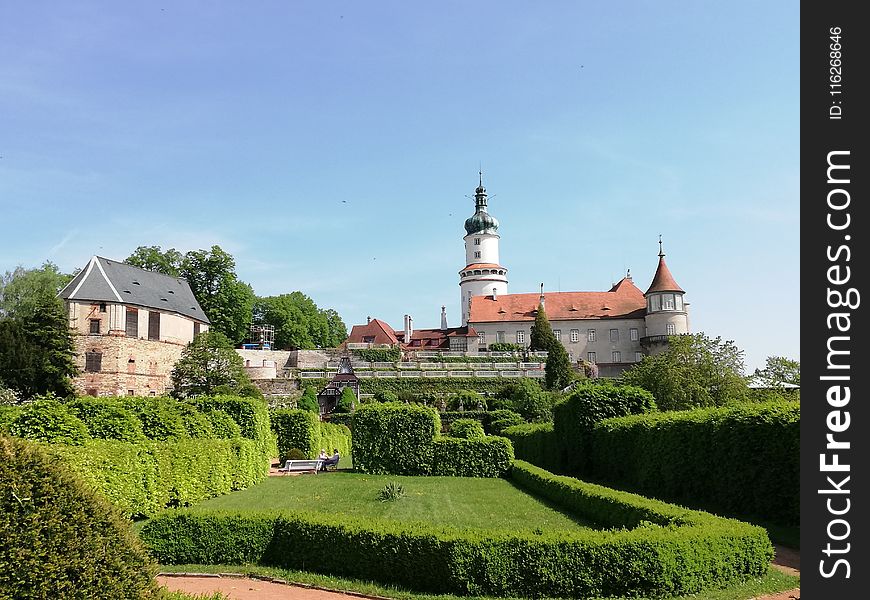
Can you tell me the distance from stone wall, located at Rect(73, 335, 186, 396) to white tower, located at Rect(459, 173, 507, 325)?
47956mm

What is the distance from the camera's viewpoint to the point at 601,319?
8425 cm

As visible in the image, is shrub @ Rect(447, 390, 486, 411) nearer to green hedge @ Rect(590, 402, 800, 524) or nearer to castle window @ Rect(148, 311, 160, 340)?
castle window @ Rect(148, 311, 160, 340)

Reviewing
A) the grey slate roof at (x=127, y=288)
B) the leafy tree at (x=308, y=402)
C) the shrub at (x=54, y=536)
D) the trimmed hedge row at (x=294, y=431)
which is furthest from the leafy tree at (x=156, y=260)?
the shrub at (x=54, y=536)

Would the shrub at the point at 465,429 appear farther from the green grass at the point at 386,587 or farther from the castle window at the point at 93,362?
the castle window at the point at 93,362

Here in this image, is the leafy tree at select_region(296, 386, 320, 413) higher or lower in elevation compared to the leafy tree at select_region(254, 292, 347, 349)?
lower

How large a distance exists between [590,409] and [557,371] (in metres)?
42.1

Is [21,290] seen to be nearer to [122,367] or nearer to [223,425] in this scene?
[122,367]

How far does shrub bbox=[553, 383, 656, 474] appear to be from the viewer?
955 inches

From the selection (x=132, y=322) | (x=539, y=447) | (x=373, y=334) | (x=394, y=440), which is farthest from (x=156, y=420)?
(x=373, y=334)

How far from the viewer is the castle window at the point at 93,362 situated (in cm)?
5491

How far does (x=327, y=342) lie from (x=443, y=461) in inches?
2765

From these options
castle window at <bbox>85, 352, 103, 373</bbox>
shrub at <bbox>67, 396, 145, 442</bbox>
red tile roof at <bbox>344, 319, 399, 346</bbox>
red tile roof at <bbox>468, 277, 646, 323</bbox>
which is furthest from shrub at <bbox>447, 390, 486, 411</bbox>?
shrub at <bbox>67, 396, 145, 442</bbox>

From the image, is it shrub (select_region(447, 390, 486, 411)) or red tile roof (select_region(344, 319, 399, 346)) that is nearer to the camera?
shrub (select_region(447, 390, 486, 411))
